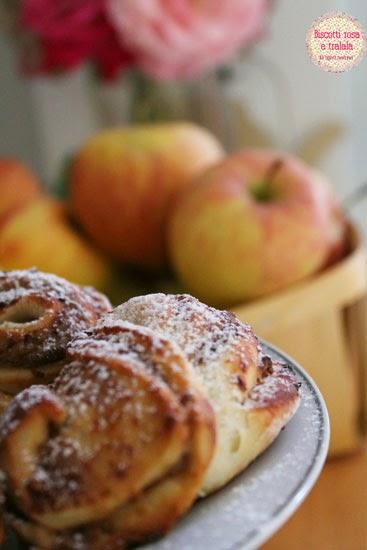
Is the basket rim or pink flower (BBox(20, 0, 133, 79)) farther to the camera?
pink flower (BBox(20, 0, 133, 79))

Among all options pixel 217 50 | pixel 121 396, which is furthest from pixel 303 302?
pixel 121 396

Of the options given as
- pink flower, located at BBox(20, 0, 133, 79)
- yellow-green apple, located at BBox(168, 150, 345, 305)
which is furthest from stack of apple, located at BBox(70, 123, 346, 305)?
pink flower, located at BBox(20, 0, 133, 79)

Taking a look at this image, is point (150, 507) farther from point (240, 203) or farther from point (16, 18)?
point (16, 18)

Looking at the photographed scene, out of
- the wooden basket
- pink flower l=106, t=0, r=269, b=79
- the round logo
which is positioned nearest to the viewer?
the round logo

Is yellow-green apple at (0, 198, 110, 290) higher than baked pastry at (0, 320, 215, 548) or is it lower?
lower

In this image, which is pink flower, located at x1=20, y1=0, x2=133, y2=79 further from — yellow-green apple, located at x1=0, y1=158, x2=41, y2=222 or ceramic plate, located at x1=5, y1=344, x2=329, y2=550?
ceramic plate, located at x1=5, y1=344, x2=329, y2=550

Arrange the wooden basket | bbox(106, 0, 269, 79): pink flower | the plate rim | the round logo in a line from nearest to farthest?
1. the plate rim
2. the round logo
3. the wooden basket
4. bbox(106, 0, 269, 79): pink flower

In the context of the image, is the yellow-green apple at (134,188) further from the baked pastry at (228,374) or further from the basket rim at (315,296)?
the baked pastry at (228,374)
